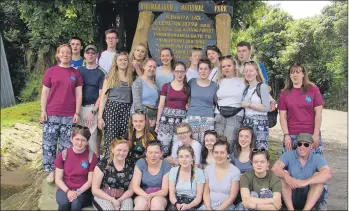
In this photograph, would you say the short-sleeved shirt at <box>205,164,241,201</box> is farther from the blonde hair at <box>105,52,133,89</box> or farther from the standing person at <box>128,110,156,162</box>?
the blonde hair at <box>105,52,133,89</box>

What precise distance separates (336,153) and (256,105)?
5.22 m

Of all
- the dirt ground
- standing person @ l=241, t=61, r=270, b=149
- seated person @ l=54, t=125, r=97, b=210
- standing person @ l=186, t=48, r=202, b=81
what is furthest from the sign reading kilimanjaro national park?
seated person @ l=54, t=125, r=97, b=210

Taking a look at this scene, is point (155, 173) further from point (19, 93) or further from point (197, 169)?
point (19, 93)

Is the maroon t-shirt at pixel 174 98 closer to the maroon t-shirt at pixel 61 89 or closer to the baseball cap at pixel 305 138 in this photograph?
the maroon t-shirt at pixel 61 89

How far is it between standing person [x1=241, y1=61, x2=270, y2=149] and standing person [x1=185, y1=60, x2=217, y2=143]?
15.3 inches

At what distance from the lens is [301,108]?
192 inches

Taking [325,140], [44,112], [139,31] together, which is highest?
[139,31]

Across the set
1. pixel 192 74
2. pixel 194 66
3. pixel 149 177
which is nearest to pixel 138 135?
pixel 149 177

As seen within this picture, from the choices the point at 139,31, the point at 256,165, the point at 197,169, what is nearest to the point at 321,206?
the point at 256,165

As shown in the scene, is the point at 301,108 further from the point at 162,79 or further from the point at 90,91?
the point at 90,91

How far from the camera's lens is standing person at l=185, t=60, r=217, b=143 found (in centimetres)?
505

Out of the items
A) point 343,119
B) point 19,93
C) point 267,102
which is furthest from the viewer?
point 343,119

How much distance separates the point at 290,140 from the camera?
4.92 metres

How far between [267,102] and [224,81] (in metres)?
0.56
